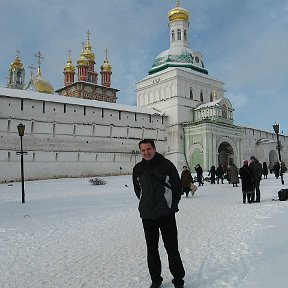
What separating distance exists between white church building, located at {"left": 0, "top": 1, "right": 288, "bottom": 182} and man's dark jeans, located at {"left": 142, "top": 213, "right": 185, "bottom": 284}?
88.9ft

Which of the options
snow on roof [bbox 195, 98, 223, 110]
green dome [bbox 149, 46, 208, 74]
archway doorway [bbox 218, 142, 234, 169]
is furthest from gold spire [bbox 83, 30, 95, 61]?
archway doorway [bbox 218, 142, 234, 169]

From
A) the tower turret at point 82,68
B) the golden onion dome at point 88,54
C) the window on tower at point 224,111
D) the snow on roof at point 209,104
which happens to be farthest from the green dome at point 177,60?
the golden onion dome at point 88,54

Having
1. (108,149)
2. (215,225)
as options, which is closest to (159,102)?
(108,149)

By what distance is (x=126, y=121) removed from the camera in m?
36.6

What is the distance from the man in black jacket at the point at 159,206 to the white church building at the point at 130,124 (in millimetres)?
27115

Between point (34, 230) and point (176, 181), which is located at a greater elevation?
point (176, 181)

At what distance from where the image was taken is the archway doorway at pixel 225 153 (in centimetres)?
4143

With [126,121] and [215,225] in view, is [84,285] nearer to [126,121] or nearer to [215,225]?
[215,225]

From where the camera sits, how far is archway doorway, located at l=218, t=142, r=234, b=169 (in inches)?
1631

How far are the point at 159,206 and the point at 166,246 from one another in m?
0.44

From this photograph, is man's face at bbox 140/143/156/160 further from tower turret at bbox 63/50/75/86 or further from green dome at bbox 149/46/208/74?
tower turret at bbox 63/50/75/86

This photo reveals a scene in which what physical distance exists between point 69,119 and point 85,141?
2.59 m

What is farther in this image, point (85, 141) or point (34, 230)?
point (85, 141)

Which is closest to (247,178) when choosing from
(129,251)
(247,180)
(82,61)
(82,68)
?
(247,180)
